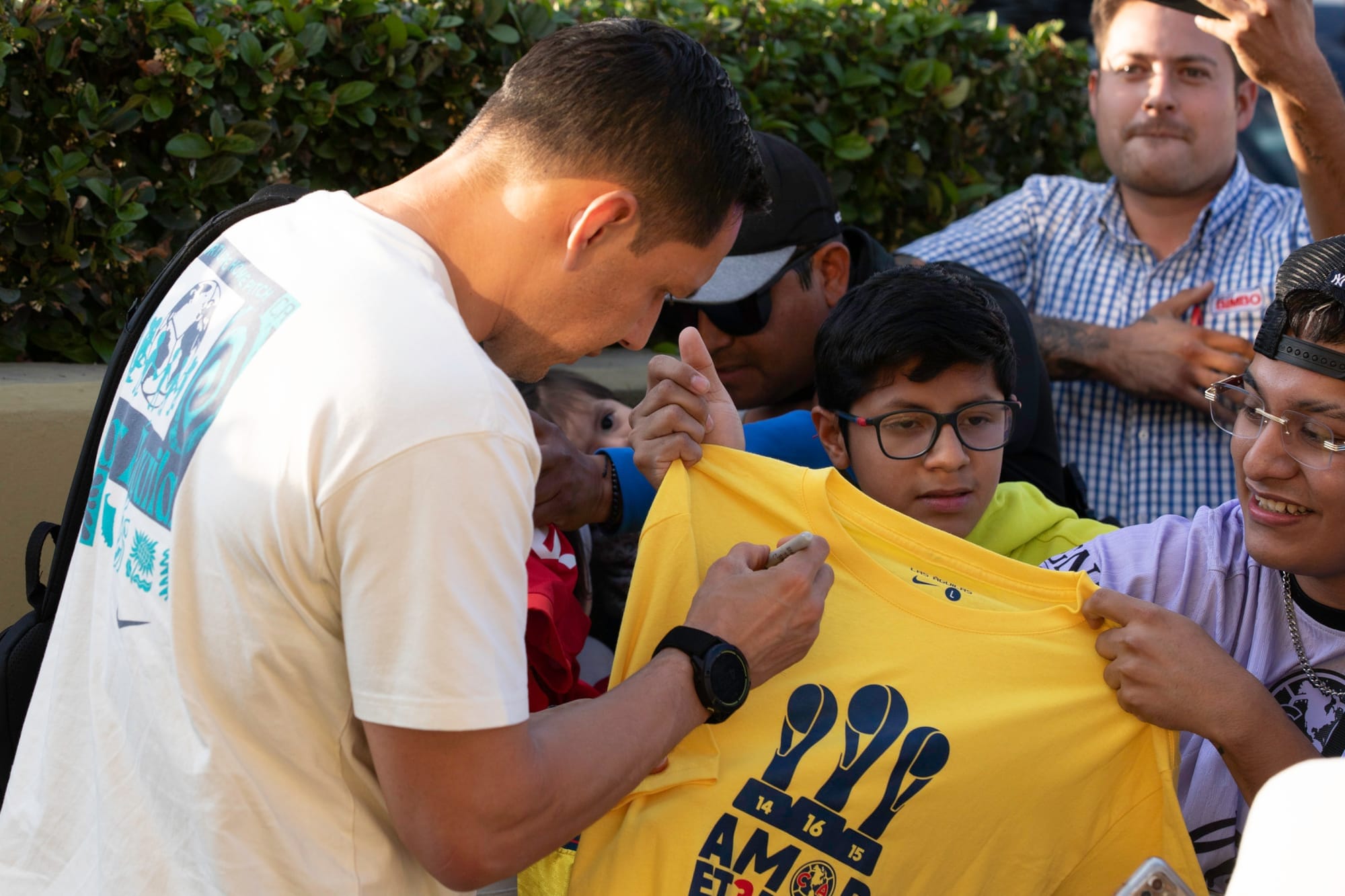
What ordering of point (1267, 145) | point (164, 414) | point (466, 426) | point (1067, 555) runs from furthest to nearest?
point (1267, 145), point (1067, 555), point (164, 414), point (466, 426)

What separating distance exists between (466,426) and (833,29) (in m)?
3.50

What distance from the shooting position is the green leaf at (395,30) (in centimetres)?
364

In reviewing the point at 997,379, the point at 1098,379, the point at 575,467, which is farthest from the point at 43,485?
the point at 1098,379

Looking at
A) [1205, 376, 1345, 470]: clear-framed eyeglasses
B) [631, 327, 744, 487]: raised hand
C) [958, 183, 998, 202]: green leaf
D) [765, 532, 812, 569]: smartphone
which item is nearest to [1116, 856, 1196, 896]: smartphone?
[765, 532, 812, 569]: smartphone

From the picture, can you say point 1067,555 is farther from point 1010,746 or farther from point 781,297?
point 781,297

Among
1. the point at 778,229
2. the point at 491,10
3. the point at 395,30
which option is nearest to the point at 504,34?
the point at 491,10

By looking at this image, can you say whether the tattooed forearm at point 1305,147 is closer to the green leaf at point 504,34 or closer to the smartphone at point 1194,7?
the smartphone at point 1194,7

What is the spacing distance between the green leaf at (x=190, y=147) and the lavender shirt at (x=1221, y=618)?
8.11 feet

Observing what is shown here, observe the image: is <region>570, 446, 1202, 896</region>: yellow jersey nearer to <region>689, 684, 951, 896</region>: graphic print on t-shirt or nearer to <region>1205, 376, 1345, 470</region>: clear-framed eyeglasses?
<region>689, 684, 951, 896</region>: graphic print on t-shirt

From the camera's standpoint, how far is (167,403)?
1.67 metres

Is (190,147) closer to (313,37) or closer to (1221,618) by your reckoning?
(313,37)

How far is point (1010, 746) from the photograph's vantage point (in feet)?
6.51

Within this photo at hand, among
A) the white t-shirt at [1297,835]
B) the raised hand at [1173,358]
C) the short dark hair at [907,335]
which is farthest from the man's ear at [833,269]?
the white t-shirt at [1297,835]

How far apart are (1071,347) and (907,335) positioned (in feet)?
4.53
